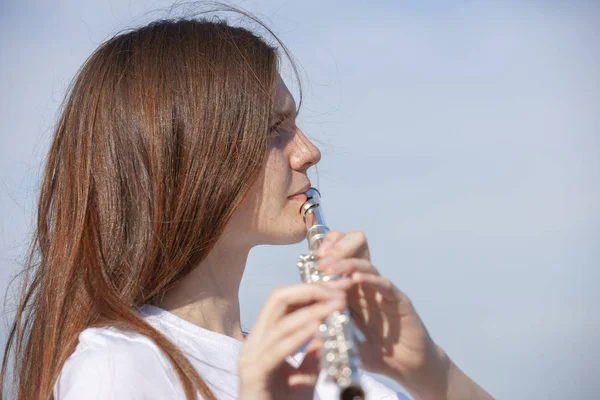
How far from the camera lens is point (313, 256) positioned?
74.2 inches

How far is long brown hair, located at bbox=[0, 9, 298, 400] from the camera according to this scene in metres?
2.24

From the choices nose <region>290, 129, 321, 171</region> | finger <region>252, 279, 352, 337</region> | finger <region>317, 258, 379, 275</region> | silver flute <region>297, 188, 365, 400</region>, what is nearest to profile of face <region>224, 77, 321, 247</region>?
nose <region>290, 129, 321, 171</region>

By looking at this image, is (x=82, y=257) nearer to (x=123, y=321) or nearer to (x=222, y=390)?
(x=123, y=321)

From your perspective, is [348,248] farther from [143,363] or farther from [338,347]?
[143,363]

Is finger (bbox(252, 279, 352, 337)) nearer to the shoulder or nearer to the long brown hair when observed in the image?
the shoulder

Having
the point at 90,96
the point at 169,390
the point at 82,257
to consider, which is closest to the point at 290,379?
the point at 169,390

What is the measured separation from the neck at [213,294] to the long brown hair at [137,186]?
0.05 metres

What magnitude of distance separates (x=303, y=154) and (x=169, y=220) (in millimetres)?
447

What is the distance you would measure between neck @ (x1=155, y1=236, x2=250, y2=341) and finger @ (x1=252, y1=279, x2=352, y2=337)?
70 centimetres

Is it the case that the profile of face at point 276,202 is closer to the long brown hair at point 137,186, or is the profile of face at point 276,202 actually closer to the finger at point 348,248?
the long brown hair at point 137,186

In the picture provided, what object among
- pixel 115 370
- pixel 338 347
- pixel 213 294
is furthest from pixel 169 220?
pixel 338 347

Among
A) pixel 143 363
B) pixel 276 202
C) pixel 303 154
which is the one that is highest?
pixel 303 154

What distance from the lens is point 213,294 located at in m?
2.36

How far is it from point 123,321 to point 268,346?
2.09 feet
